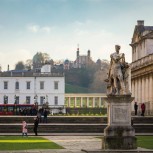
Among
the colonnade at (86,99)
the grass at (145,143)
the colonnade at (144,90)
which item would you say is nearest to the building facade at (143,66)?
the colonnade at (144,90)

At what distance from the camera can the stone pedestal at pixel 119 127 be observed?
103 feet

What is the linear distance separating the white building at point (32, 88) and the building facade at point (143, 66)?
153 ft

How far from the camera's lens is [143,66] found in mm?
84875

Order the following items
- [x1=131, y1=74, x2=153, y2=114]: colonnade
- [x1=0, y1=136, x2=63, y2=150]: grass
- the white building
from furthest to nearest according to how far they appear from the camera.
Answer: the white building < [x1=131, y1=74, x2=153, y2=114]: colonnade < [x1=0, y1=136, x2=63, y2=150]: grass

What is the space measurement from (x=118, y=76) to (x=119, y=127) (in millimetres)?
2660

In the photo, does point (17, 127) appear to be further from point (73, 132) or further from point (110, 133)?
point (110, 133)

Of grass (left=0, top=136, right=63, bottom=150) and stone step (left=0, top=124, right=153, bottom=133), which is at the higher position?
stone step (left=0, top=124, right=153, bottom=133)

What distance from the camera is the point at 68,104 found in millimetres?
172375

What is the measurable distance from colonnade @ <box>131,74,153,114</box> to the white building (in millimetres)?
54745

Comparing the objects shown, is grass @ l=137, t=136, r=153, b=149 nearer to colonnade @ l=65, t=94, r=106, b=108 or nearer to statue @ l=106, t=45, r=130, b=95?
statue @ l=106, t=45, r=130, b=95

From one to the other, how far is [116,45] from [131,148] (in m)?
5.54

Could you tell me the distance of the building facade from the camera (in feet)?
269

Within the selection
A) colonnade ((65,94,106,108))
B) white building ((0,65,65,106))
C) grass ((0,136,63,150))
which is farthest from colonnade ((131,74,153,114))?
colonnade ((65,94,106,108))

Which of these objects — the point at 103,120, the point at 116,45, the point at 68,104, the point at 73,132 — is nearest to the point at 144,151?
the point at 116,45
